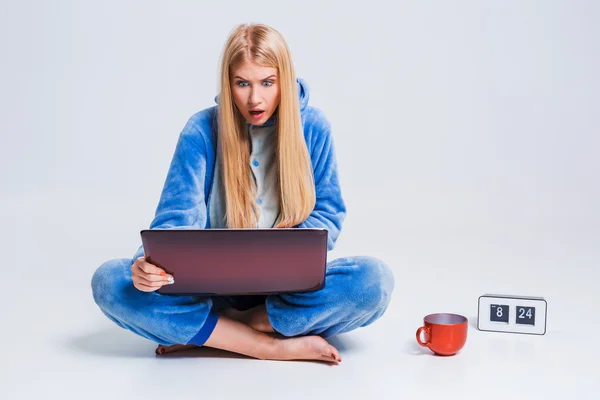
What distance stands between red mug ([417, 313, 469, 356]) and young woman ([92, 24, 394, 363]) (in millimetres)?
136

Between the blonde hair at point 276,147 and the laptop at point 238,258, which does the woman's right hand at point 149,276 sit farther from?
the blonde hair at point 276,147

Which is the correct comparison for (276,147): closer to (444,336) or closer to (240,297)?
(240,297)

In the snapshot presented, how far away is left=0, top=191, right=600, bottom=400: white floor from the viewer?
2.07m

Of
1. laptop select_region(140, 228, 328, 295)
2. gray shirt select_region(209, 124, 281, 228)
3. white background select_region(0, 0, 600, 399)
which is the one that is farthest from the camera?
white background select_region(0, 0, 600, 399)

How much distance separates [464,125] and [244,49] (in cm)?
266

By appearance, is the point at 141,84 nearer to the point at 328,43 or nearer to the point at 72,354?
the point at 328,43

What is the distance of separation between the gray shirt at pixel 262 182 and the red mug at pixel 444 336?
1.65 feet

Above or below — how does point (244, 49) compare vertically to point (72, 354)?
above

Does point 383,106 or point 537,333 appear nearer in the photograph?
A: point 537,333

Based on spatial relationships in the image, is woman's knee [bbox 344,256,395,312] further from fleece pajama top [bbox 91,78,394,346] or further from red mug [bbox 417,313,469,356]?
red mug [bbox 417,313,469,356]

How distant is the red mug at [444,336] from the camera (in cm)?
226

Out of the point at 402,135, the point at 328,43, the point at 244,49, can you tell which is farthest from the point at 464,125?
the point at 244,49

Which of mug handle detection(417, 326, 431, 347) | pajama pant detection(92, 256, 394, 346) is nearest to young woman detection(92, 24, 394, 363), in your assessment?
pajama pant detection(92, 256, 394, 346)

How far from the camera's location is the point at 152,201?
435cm
